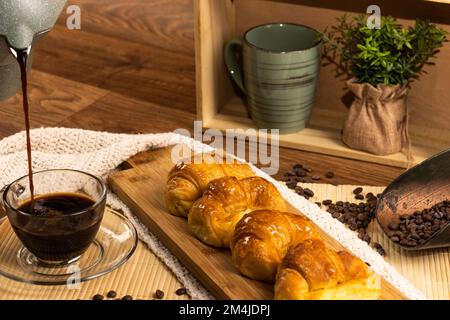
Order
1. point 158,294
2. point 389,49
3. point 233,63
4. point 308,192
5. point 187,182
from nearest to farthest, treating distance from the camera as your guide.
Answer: point 158,294
point 187,182
point 308,192
point 389,49
point 233,63

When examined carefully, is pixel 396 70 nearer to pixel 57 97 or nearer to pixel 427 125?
pixel 427 125

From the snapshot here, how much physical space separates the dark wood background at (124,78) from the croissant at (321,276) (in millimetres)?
412

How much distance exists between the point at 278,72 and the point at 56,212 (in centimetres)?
57

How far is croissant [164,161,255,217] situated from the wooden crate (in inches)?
14.1

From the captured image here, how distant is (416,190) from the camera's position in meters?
1.31

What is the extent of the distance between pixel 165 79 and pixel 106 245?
2.35 ft

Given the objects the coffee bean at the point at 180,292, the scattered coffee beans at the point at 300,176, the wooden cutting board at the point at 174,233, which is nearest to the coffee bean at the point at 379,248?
the wooden cutting board at the point at 174,233

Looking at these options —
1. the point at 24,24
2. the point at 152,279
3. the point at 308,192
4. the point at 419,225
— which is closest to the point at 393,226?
the point at 419,225

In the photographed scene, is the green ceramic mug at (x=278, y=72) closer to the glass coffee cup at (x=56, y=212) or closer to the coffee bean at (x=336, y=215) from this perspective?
the coffee bean at (x=336, y=215)

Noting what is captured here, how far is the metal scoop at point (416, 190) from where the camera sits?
129cm

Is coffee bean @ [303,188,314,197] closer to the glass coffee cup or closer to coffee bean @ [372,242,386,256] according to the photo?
coffee bean @ [372,242,386,256]

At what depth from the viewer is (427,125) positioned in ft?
5.40

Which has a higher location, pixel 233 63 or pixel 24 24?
pixel 24 24

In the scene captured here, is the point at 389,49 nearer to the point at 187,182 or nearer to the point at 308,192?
the point at 308,192
